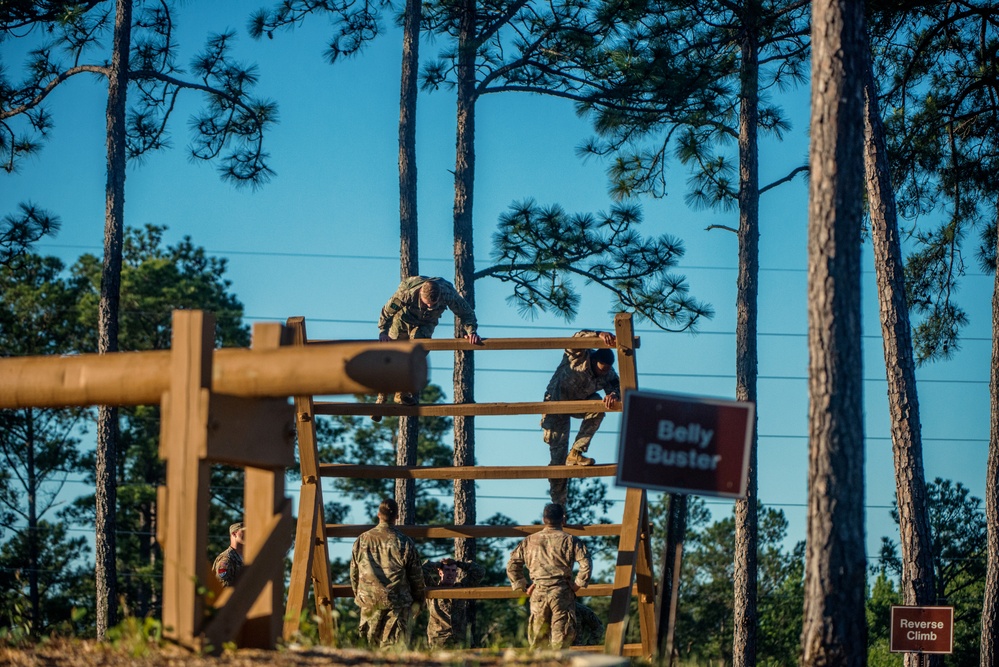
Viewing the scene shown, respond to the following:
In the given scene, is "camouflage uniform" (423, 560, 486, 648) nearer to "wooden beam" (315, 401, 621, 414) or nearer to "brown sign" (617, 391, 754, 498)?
"wooden beam" (315, 401, 621, 414)

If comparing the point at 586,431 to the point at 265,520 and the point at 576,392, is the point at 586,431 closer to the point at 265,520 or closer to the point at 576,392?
the point at 576,392

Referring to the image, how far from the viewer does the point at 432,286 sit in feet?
34.3

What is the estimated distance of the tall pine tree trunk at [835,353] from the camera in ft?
22.9

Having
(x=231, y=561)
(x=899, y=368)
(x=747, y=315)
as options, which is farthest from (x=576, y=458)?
(x=747, y=315)

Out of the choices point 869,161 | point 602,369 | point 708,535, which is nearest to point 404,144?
point 869,161

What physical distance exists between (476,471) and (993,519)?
10.6 meters

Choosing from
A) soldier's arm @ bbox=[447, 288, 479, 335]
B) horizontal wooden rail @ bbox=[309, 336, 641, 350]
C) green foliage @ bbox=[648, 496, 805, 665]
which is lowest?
green foliage @ bbox=[648, 496, 805, 665]

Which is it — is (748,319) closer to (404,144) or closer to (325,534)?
(404,144)

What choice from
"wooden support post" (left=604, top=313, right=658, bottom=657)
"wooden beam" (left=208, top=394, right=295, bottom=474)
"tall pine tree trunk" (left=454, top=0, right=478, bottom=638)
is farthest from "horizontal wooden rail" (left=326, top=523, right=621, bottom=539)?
"tall pine tree trunk" (left=454, top=0, right=478, bottom=638)

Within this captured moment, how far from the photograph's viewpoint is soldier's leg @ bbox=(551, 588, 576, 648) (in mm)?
9375

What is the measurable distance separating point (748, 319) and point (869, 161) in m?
4.21

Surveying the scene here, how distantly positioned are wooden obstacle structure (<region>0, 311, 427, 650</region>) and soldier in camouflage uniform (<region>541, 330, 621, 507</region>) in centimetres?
402

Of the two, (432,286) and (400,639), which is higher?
(432,286)

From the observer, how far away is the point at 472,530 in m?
9.06
